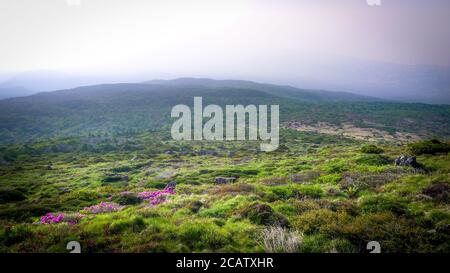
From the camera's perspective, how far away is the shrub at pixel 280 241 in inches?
295

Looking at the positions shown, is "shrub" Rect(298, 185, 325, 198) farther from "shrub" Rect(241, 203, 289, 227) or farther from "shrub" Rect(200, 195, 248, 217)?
"shrub" Rect(241, 203, 289, 227)

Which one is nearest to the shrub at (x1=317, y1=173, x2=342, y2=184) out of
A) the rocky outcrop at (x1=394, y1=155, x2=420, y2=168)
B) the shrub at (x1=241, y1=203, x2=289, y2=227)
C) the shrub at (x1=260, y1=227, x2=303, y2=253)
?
the rocky outcrop at (x1=394, y1=155, x2=420, y2=168)

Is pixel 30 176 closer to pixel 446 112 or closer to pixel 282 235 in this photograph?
pixel 282 235

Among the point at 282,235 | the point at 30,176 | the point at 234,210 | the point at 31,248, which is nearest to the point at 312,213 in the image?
the point at 282,235

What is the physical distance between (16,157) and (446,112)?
7452 inches

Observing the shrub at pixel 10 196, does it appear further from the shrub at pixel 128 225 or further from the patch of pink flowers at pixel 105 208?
the shrub at pixel 128 225

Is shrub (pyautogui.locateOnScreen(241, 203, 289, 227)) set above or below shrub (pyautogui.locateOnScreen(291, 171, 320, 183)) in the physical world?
above

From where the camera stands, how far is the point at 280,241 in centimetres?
769

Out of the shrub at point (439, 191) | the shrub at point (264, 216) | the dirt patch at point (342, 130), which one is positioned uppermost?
the shrub at point (439, 191)

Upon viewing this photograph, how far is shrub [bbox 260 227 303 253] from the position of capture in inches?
295

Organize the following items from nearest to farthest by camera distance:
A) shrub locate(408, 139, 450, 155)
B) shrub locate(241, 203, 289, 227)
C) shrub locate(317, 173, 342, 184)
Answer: shrub locate(241, 203, 289, 227) < shrub locate(317, 173, 342, 184) < shrub locate(408, 139, 450, 155)

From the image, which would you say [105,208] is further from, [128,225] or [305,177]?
[305,177]

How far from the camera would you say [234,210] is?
36.2ft

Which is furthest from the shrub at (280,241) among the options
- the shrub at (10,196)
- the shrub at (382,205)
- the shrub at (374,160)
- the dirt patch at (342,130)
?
the dirt patch at (342,130)
